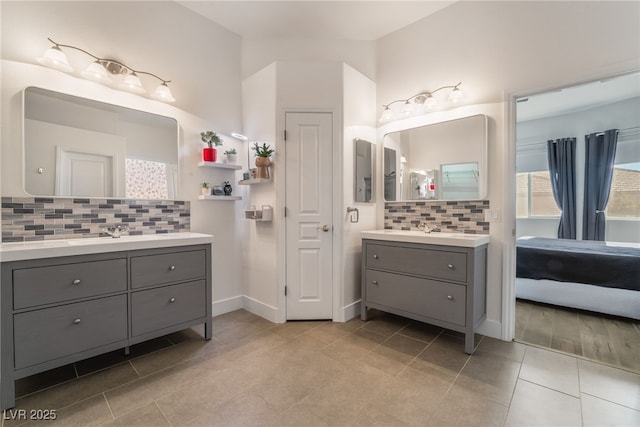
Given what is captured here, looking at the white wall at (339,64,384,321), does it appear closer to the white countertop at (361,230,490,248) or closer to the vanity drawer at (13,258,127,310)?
the white countertop at (361,230,490,248)

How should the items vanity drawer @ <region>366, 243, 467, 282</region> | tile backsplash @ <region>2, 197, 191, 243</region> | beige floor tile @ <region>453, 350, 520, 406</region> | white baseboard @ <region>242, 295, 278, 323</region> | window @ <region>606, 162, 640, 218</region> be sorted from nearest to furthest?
beige floor tile @ <region>453, 350, 520, 406</region>, tile backsplash @ <region>2, 197, 191, 243</region>, vanity drawer @ <region>366, 243, 467, 282</region>, white baseboard @ <region>242, 295, 278, 323</region>, window @ <region>606, 162, 640, 218</region>

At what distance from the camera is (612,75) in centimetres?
199

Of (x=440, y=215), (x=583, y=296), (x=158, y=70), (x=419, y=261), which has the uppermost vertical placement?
(x=158, y=70)

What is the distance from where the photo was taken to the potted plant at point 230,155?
9.86ft

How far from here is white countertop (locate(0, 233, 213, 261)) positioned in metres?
1.55

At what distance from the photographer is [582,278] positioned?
10.3 ft

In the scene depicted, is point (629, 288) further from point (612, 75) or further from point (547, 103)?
point (547, 103)

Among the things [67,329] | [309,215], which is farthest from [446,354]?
[67,329]

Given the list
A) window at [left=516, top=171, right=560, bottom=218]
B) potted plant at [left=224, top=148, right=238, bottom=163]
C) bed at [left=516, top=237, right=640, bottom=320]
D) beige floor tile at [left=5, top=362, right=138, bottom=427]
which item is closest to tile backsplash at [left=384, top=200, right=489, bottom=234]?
bed at [left=516, top=237, right=640, bottom=320]

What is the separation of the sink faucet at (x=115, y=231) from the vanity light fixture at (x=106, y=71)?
1205 millimetres

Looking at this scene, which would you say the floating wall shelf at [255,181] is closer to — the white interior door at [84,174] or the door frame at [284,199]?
the door frame at [284,199]

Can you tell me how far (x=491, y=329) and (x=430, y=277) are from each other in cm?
80

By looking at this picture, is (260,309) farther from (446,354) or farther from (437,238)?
(437,238)

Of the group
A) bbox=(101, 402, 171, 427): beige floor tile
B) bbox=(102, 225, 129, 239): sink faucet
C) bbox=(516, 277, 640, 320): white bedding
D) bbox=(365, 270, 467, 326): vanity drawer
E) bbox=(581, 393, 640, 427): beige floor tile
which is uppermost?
bbox=(102, 225, 129, 239): sink faucet
